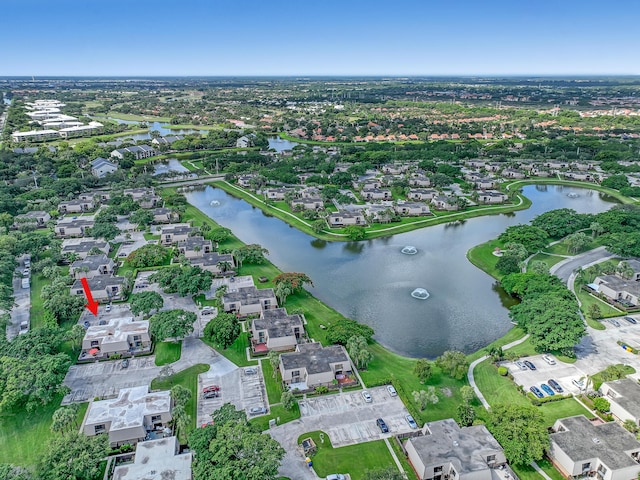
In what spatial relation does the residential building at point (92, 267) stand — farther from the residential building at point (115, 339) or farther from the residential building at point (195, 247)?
the residential building at point (115, 339)

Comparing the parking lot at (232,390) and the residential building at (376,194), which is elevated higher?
the residential building at (376,194)

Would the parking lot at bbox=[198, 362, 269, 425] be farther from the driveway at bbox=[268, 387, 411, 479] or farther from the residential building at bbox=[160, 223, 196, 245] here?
the residential building at bbox=[160, 223, 196, 245]

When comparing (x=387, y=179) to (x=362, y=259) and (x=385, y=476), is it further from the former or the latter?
(x=385, y=476)

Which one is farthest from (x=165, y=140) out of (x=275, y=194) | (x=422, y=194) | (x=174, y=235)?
(x=422, y=194)

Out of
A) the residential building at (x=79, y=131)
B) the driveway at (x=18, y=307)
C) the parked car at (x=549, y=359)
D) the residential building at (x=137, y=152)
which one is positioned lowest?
the parked car at (x=549, y=359)

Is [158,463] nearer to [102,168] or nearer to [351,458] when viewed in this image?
[351,458]

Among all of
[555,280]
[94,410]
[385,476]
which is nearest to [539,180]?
[555,280]

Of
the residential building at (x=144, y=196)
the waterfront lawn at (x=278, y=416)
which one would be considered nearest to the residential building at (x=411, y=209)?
the residential building at (x=144, y=196)

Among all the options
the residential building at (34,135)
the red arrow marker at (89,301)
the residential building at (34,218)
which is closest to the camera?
the red arrow marker at (89,301)
